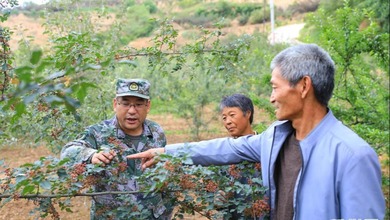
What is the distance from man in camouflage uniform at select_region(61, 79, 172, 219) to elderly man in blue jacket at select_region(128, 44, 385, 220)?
0.15 meters

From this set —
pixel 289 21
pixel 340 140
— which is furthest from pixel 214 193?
pixel 289 21

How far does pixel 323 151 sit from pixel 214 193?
597 millimetres

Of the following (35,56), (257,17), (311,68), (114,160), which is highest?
(257,17)

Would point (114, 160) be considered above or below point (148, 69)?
below

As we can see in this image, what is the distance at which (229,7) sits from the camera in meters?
38.7

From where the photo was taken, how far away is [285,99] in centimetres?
209

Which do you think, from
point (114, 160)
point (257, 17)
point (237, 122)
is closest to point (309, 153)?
point (114, 160)

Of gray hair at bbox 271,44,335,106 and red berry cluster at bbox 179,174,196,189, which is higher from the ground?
gray hair at bbox 271,44,335,106

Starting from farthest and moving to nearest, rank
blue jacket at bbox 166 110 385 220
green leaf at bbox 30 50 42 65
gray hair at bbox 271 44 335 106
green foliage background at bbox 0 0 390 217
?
gray hair at bbox 271 44 335 106, blue jacket at bbox 166 110 385 220, green foliage background at bbox 0 0 390 217, green leaf at bbox 30 50 42 65

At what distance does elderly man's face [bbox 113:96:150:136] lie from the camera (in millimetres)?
2840

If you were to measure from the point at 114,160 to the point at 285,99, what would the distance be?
85 cm

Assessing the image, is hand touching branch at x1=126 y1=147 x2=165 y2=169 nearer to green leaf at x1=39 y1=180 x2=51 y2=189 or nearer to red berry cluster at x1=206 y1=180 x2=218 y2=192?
red berry cluster at x1=206 y1=180 x2=218 y2=192

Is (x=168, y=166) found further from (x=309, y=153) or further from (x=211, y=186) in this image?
(x=309, y=153)

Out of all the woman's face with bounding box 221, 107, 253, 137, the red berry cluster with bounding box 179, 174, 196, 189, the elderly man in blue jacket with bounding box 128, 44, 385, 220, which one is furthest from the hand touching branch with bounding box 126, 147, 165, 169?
the woman's face with bounding box 221, 107, 253, 137
